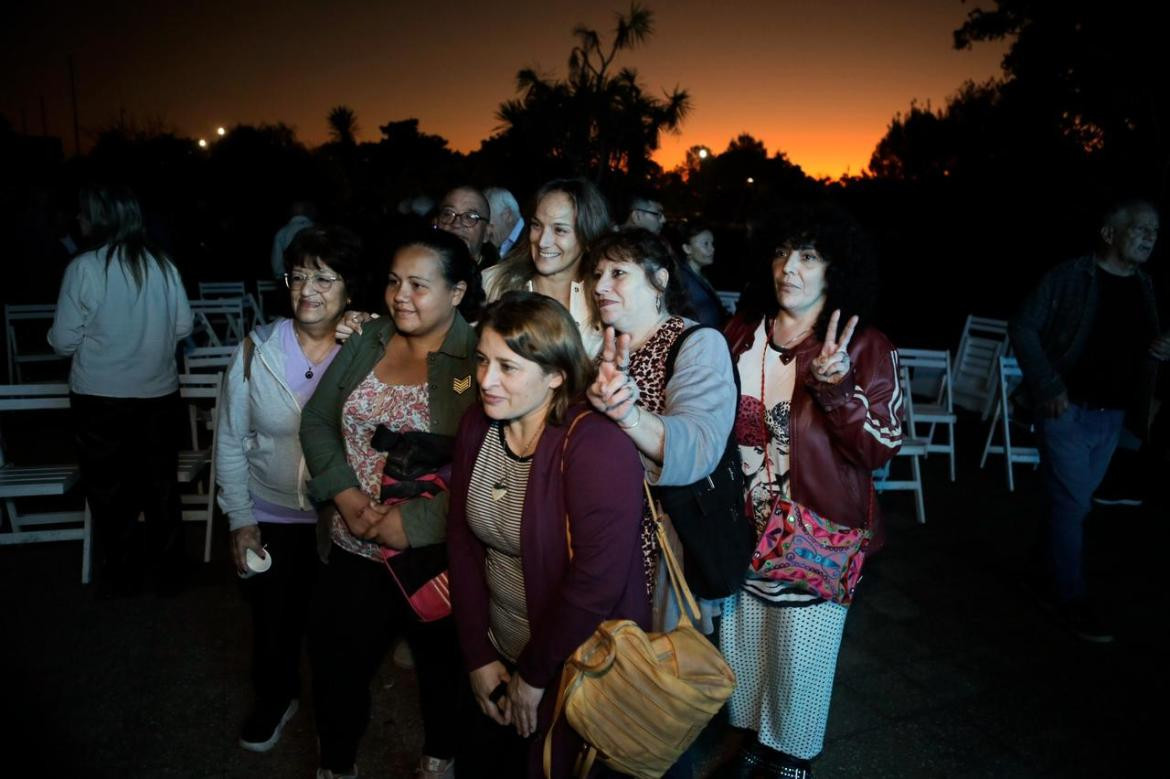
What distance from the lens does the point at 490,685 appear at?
6.71ft

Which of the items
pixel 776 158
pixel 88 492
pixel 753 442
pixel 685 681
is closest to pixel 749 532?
pixel 753 442

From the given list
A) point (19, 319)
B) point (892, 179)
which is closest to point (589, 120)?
point (892, 179)

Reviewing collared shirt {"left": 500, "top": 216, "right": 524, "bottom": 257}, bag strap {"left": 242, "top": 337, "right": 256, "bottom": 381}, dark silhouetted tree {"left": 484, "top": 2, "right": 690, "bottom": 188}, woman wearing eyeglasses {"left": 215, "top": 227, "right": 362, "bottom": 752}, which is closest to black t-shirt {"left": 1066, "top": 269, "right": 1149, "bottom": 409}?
collared shirt {"left": 500, "top": 216, "right": 524, "bottom": 257}

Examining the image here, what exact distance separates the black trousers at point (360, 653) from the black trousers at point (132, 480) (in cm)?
214

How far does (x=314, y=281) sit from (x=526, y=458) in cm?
117

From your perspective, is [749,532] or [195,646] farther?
[195,646]

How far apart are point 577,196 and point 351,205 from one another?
1648cm

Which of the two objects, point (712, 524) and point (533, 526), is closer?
point (533, 526)

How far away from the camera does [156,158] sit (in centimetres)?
2247

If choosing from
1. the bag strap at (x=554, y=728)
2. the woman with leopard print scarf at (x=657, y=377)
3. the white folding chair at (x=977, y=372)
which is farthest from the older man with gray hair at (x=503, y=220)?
the white folding chair at (x=977, y=372)

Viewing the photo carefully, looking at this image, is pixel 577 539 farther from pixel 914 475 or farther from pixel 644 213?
pixel 914 475

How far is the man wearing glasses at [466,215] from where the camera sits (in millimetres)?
4051

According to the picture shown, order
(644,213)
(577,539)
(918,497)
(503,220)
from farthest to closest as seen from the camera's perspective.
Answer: (918,497), (503,220), (644,213), (577,539)

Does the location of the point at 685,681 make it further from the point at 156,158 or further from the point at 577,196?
the point at 156,158
